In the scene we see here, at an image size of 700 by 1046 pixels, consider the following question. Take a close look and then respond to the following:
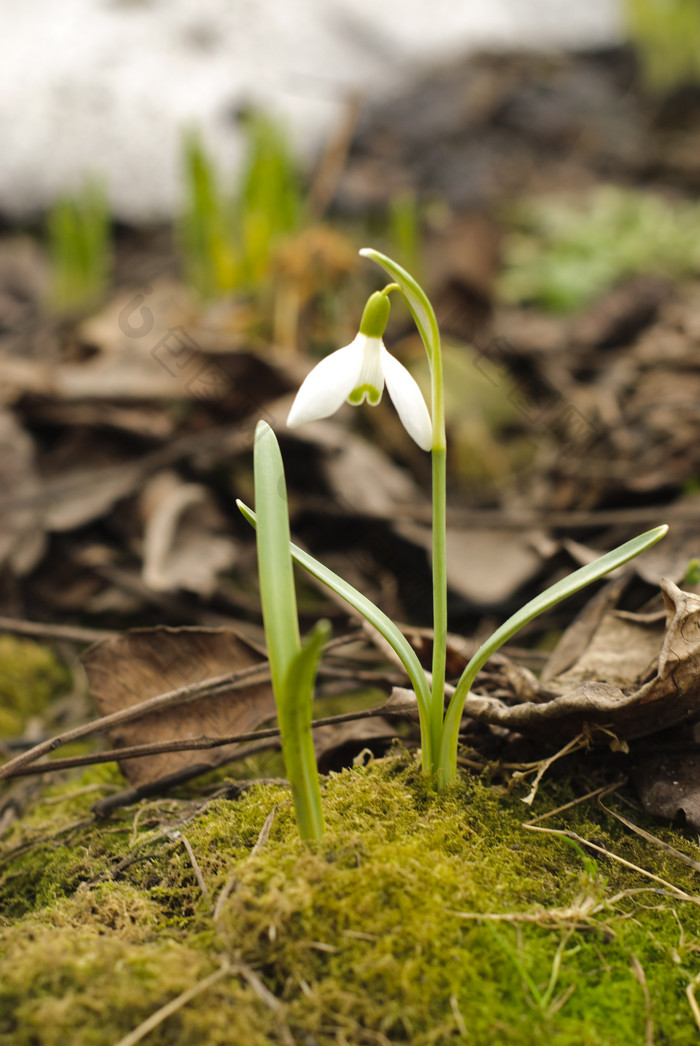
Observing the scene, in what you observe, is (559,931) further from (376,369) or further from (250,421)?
(250,421)

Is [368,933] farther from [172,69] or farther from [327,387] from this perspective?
[172,69]

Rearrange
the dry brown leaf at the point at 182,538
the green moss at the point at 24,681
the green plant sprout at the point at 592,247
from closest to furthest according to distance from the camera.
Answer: the green moss at the point at 24,681 → the dry brown leaf at the point at 182,538 → the green plant sprout at the point at 592,247

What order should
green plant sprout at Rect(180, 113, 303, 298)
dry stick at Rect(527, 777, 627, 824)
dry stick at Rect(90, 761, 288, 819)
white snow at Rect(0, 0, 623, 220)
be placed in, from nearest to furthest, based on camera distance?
dry stick at Rect(527, 777, 627, 824)
dry stick at Rect(90, 761, 288, 819)
green plant sprout at Rect(180, 113, 303, 298)
white snow at Rect(0, 0, 623, 220)

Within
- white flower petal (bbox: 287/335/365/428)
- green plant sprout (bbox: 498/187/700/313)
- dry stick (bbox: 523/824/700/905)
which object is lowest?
green plant sprout (bbox: 498/187/700/313)

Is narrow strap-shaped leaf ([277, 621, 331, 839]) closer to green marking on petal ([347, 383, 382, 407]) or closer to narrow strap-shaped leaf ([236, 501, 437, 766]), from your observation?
narrow strap-shaped leaf ([236, 501, 437, 766])

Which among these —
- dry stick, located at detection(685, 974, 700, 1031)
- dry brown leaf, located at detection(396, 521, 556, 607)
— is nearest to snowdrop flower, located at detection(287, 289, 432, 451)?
dry stick, located at detection(685, 974, 700, 1031)

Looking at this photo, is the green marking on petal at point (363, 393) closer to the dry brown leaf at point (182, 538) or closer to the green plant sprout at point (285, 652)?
the green plant sprout at point (285, 652)

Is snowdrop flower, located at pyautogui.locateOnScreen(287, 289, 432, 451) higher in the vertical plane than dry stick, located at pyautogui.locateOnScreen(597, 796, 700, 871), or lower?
higher

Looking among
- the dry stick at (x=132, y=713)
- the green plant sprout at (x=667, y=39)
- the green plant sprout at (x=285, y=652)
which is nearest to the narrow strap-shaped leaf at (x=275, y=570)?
the green plant sprout at (x=285, y=652)
